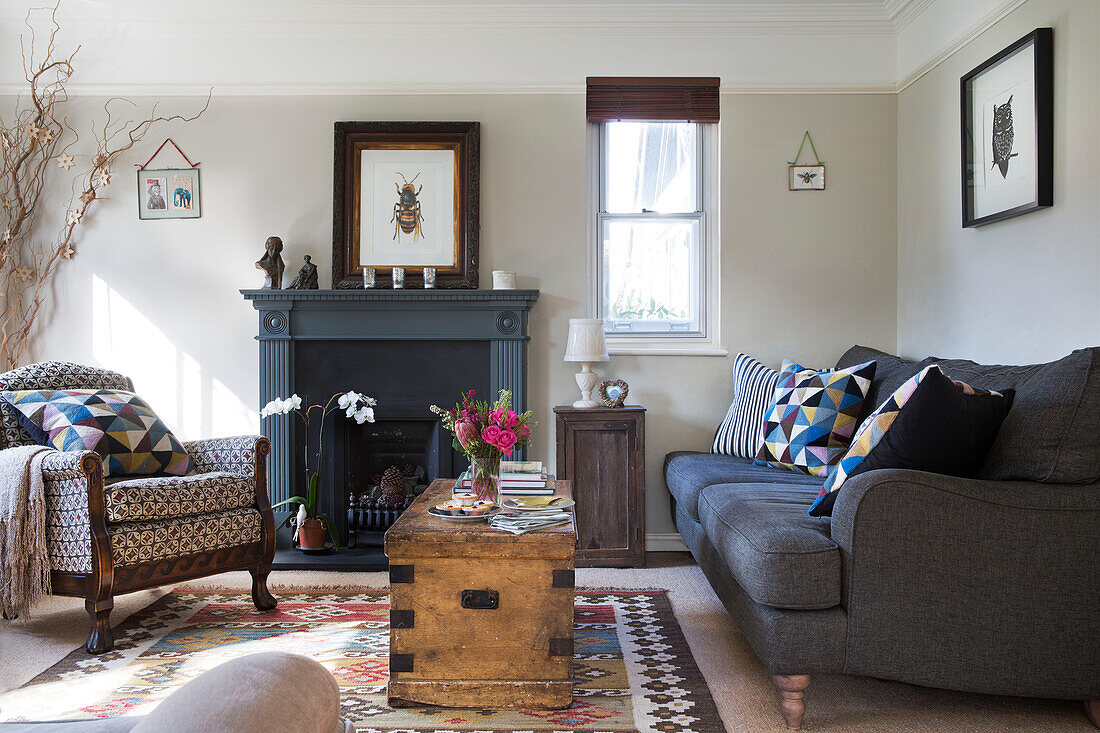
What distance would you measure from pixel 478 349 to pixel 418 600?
204 cm

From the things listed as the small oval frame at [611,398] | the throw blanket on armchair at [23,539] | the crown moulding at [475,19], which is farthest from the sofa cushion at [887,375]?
the throw blanket on armchair at [23,539]

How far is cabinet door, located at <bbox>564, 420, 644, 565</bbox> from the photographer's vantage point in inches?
153

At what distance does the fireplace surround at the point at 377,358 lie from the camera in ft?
13.3

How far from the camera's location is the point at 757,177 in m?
4.22

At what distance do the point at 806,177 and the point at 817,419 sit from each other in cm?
149

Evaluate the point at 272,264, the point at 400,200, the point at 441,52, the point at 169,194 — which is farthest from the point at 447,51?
the point at 169,194

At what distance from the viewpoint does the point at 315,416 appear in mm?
4145

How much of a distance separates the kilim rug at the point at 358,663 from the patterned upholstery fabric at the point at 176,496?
1.39 ft

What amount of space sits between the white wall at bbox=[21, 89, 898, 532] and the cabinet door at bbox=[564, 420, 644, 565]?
1.24ft

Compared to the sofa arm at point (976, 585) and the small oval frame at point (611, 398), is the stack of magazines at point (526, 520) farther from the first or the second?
the small oval frame at point (611, 398)

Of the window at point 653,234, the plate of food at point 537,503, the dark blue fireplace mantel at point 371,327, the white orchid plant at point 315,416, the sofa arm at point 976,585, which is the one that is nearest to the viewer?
the sofa arm at point 976,585

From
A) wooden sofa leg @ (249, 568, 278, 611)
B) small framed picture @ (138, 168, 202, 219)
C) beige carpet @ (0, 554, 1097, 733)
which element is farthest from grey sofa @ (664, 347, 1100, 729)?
small framed picture @ (138, 168, 202, 219)

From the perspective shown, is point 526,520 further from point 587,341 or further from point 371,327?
point 371,327

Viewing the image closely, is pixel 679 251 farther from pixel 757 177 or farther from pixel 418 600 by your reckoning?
pixel 418 600
